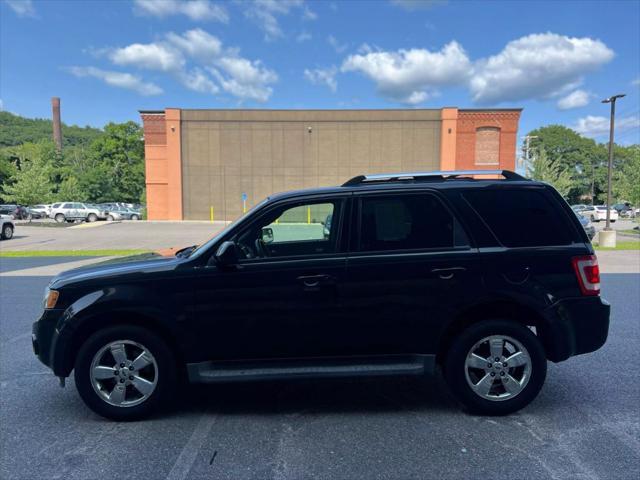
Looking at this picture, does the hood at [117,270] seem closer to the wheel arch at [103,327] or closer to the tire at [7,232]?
the wheel arch at [103,327]

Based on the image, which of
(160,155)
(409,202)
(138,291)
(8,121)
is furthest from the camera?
(8,121)

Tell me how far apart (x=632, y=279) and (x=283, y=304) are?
10250mm

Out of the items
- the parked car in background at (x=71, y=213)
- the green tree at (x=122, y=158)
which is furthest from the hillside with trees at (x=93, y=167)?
the parked car in background at (x=71, y=213)

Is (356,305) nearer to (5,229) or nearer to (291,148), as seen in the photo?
(5,229)

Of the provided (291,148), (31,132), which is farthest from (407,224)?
(31,132)

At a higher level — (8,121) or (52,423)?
(8,121)

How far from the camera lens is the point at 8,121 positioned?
11019 cm

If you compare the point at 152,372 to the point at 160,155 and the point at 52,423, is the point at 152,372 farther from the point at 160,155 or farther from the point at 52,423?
the point at 160,155

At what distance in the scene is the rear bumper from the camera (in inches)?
144

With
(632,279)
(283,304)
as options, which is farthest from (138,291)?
(632,279)

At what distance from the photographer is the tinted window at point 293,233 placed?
146 inches

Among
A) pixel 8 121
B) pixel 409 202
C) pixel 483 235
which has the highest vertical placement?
pixel 8 121

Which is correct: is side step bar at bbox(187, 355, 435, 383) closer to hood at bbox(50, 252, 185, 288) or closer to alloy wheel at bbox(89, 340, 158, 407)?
alloy wheel at bbox(89, 340, 158, 407)

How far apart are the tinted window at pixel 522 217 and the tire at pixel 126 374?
112 inches
